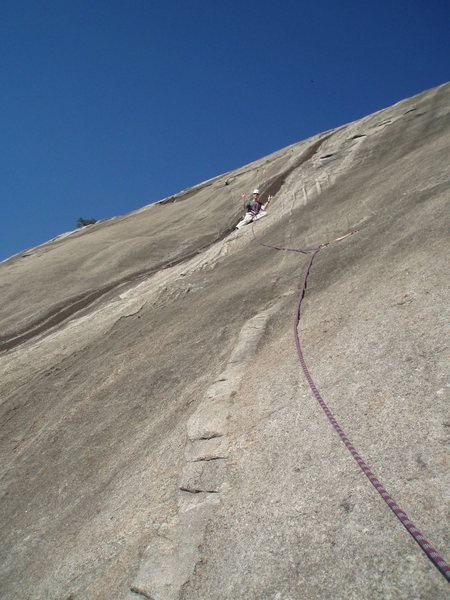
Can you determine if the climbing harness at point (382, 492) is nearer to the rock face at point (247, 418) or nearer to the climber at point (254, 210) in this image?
the rock face at point (247, 418)

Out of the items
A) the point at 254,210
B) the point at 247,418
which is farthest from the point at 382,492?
the point at 254,210

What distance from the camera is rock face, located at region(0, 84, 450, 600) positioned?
3008mm

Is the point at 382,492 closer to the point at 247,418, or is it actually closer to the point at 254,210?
the point at 247,418

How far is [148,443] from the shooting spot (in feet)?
17.1

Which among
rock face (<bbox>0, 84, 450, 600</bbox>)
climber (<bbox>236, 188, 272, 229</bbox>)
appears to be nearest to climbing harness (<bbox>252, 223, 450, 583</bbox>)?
rock face (<bbox>0, 84, 450, 600</bbox>)

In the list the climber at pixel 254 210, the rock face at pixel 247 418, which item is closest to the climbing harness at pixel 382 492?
the rock face at pixel 247 418

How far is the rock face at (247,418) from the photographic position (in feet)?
9.87

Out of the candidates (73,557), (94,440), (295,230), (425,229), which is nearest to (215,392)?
(94,440)

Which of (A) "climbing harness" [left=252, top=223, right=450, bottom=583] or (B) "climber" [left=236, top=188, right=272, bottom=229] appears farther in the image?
(B) "climber" [left=236, top=188, right=272, bottom=229]

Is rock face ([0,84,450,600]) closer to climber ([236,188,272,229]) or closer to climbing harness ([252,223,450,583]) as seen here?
climbing harness ([252,223,450,583])

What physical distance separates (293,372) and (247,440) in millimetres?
1186

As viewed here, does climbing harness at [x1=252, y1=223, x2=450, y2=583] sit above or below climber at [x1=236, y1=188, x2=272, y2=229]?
below

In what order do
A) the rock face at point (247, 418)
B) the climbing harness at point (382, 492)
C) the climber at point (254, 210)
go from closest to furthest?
the climbing harness at point (382, 492)
the rock face at point (247, 418)
the climber at point (254, 210)

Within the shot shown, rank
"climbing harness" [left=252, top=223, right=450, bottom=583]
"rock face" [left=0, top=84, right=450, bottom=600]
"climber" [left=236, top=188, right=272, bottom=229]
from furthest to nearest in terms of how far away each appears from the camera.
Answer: "climber" [left=236, top=188, right=272, bottom=229]
"rock face" [left=0, top=84, right=450, bottom=600]
"climbing harness" [left=252, top=223, right=450, bottom=583]
